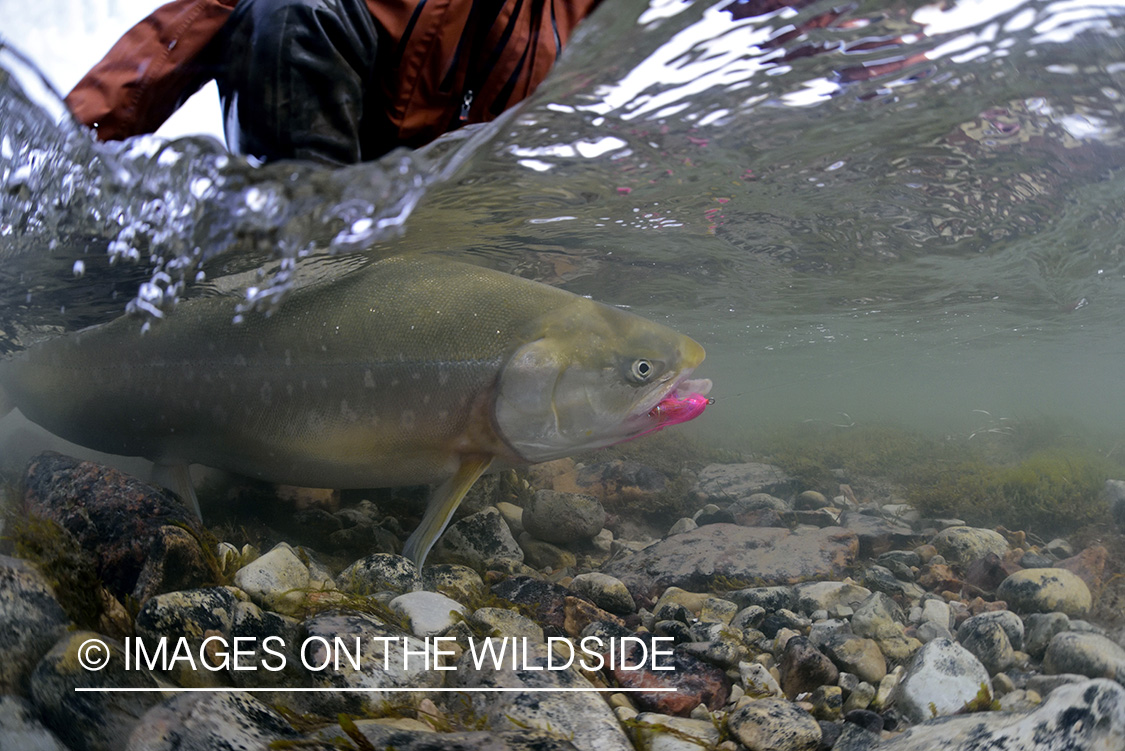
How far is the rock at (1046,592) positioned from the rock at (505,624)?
8.92 ft

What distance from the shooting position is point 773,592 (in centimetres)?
329

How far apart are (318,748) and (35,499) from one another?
6.90 ft

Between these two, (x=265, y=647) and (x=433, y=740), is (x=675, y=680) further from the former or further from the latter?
(x=265, y=647)

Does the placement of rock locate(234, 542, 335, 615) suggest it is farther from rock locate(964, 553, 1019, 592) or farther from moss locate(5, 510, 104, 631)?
rock locate(964, 553, 1019, 592)

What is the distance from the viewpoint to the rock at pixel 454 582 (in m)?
2.79

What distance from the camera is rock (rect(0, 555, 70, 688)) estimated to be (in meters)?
2.01

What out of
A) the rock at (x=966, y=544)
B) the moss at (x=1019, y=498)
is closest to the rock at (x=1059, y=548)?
the rock at (x=966, y=544)

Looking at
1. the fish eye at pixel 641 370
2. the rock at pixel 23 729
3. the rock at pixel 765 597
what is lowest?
the rock at pixel 765 597

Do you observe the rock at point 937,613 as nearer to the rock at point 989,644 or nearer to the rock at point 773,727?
the rock at point 989,644

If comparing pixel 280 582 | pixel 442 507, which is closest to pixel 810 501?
pixel 442 507

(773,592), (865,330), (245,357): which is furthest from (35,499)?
(865,330)

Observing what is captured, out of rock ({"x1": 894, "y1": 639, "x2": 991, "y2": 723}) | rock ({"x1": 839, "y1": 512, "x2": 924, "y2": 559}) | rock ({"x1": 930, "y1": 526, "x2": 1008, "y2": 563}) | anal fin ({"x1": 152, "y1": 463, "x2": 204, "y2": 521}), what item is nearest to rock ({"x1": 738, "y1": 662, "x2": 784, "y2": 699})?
rock ({"x1": 894, "y1": 639, "x2": 991, "y2": 723})

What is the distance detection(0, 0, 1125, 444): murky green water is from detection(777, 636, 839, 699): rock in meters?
3.04

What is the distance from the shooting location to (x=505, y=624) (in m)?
2.36
